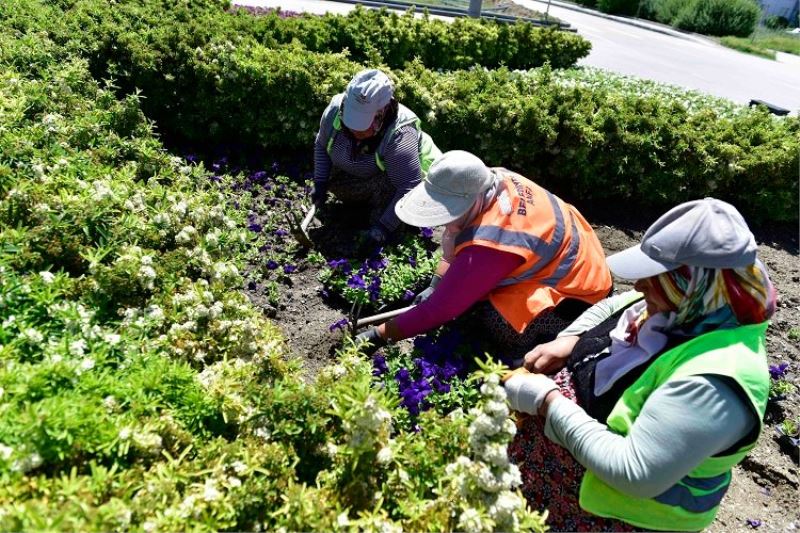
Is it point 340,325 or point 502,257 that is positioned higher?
point 502,257

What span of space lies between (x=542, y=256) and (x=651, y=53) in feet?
60.0

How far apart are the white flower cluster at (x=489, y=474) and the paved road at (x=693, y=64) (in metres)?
14.0

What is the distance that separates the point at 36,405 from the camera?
157 centimetres

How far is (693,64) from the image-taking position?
56.5ft

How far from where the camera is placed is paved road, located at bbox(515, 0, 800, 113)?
14.3 m

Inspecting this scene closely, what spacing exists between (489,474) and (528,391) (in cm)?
56

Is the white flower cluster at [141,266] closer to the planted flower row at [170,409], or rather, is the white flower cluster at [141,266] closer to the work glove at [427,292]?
the planted flower row at [170,409]

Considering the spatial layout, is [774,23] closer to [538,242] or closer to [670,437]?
[538,242]

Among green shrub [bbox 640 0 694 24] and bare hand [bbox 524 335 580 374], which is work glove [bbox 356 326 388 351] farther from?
green shrub [bbox 640 0 694 24]

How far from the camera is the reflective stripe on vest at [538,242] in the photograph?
8.38ft

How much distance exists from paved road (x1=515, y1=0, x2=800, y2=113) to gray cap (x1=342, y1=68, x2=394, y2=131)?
12.4 meters

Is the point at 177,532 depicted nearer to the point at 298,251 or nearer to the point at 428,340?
the point at 428,340

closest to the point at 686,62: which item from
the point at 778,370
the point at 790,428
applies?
the point at 778,370

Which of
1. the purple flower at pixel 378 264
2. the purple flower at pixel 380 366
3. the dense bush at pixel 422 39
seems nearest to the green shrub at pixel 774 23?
the dense bush at pixel 422 39
